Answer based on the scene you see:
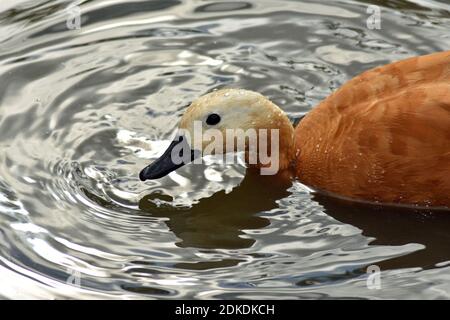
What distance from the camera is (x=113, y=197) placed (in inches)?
242

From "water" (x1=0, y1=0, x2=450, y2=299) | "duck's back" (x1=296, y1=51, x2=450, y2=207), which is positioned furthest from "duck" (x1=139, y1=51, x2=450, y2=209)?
"water" (x1=0, y1=0, x2=450, y2=299)

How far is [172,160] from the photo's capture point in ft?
20.0

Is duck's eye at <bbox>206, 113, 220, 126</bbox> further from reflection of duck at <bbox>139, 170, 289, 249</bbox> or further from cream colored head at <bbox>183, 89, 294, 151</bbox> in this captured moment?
reflection of duck at <bbox>139, 170, 289, 249</bbox>

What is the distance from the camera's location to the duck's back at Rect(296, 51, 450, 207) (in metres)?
5.79

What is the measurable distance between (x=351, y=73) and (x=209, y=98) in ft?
5.43

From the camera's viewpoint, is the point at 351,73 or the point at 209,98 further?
the point at 351,73

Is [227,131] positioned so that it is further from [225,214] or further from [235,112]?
[225,214]

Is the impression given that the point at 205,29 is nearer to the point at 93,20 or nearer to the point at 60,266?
the point at 93,20

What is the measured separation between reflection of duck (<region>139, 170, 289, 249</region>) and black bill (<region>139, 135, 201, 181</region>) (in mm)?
182

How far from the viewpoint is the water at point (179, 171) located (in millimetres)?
5453

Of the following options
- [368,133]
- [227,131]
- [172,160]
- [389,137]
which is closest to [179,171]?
[172,160]

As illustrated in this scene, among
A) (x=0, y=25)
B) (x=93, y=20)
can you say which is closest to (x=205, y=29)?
(x=93, y=20)
